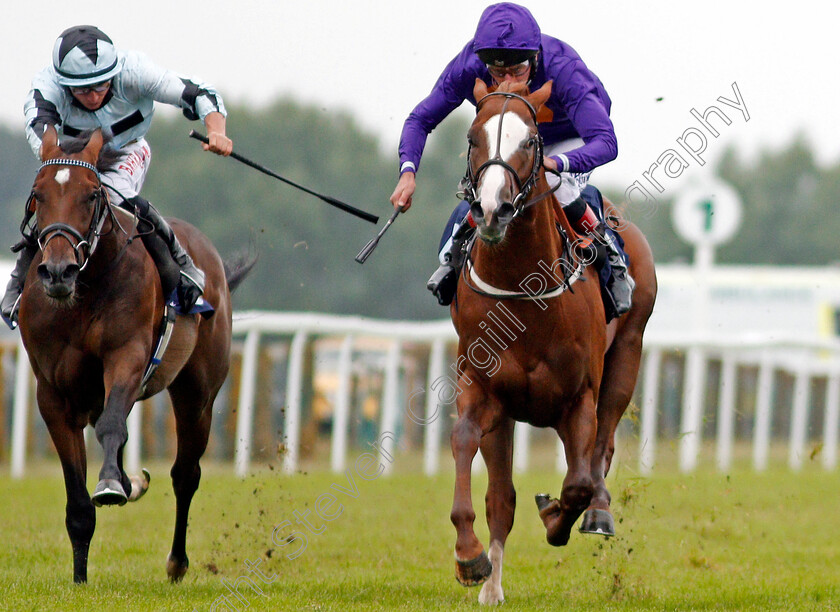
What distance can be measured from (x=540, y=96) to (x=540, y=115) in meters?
0.81

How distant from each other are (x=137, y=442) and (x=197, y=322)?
174 inches

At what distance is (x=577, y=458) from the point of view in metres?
5.52

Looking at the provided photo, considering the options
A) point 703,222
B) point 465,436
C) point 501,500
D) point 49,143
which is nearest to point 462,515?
point 465,436

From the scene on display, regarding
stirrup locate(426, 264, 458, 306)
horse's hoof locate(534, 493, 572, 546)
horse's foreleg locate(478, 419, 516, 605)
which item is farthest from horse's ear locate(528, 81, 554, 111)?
horse's hoof locate(534, 493, 572, 546)

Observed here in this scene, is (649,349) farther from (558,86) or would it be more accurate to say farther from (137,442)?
(558,86)

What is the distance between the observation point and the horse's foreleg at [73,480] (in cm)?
600

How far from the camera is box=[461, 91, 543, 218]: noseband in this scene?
4918mm

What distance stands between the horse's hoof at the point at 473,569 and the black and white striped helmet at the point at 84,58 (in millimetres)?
2726

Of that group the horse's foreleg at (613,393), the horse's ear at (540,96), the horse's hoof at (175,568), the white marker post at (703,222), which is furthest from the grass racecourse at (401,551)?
the white marker post at (703,222)

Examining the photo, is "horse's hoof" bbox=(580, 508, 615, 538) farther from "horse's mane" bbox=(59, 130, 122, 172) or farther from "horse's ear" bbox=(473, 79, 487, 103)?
"horse's mane" bbox=(59, 130, 122, 172)

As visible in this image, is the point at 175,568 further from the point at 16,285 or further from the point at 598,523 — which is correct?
the point at 598,523

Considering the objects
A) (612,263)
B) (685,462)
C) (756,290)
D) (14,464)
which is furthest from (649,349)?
(756,290)

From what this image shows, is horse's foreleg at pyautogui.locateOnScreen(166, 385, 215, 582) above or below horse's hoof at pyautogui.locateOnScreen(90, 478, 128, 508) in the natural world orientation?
below

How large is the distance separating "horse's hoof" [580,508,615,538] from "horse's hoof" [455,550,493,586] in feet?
2.45
